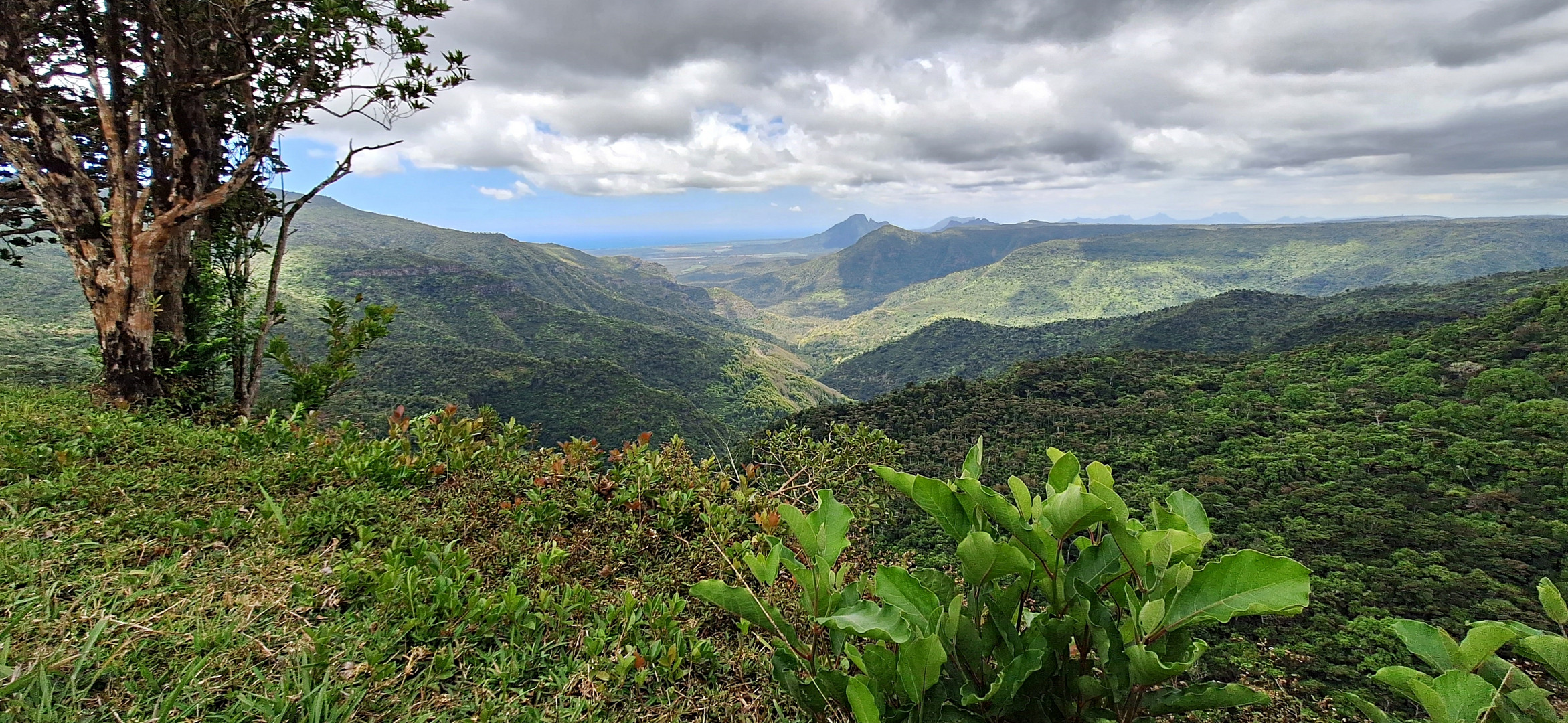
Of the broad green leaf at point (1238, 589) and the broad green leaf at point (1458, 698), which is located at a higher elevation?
the broad green leaf at point (1238, 589)

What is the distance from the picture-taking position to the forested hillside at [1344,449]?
75.7 feet

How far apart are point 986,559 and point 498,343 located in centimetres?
9468

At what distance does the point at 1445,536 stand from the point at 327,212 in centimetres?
24208

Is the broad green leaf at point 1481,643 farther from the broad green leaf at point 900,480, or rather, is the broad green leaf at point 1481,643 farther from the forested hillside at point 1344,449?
the forested hillside at point 1344,449

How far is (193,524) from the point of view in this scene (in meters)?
2.57

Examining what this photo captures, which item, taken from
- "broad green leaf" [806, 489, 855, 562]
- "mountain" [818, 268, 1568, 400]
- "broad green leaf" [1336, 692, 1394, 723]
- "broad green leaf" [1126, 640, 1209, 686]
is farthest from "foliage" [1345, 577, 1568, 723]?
"mountain" [818, 268, 1568, 400]

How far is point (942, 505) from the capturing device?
119 cm

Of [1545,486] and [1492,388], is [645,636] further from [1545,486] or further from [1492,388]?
[1492,388]

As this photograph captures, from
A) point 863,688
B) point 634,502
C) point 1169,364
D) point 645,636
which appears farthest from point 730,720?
point 1169,364

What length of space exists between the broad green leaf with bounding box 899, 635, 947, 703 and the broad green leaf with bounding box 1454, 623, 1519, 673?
74 cm

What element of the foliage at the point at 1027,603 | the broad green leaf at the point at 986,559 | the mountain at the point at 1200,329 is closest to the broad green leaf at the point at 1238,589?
the foliage at the point at 1027,603

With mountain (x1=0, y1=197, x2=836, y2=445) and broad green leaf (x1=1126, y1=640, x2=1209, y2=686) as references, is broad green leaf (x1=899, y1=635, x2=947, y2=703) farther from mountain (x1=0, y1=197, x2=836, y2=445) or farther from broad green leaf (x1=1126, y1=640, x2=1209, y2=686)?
mountain (x1=0, y1=197, x2=836, y2=445)

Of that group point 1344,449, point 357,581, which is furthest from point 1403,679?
point 1344,449

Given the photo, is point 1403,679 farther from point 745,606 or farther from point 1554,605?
point 745,606
